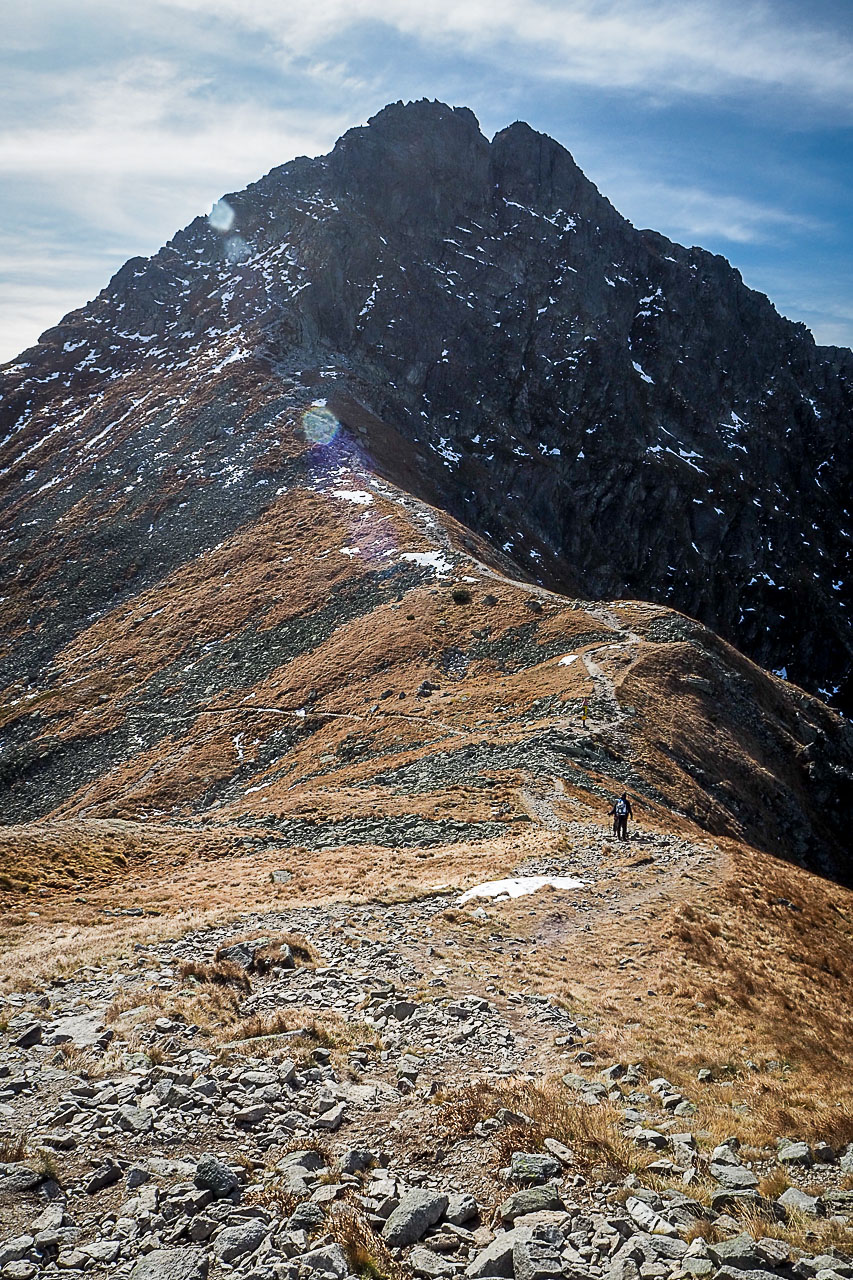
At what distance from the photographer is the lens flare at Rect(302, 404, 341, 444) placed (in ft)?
335

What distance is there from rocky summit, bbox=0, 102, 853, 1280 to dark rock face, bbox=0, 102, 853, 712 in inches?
53.6

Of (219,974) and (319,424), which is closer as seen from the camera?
(219,974)

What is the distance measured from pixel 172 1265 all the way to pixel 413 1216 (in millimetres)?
2301

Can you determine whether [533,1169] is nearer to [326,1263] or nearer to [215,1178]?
[326,1263]

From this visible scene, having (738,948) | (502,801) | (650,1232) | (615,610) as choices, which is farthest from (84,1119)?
(615,610)

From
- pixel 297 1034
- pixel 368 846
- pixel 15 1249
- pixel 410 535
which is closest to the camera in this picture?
pixel 15 1249

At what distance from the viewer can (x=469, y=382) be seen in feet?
497

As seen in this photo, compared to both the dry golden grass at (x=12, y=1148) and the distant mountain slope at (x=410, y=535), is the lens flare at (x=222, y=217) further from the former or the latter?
A: the dry golden grass at (x=12, y=1148)

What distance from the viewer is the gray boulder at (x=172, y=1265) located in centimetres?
685

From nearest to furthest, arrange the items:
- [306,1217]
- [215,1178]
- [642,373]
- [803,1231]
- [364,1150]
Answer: [803,1231]
[306,1217]
[215,1178]
[364,1150]
[642,373]

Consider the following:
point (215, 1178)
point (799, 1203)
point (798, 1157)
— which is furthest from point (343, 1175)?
point (798, 1157)

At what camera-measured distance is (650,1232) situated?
7.27 metres

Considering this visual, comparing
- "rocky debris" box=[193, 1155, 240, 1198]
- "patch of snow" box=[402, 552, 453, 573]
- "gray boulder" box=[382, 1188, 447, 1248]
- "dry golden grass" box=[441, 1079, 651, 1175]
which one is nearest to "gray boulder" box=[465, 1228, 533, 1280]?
"gray boulder" box=[382, 1188, 447, 1248]

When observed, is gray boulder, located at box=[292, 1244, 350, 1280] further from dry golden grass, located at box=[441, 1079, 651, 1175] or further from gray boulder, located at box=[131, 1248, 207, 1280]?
dry golden grass, located at box=[441, 1079, 651, 1175]
